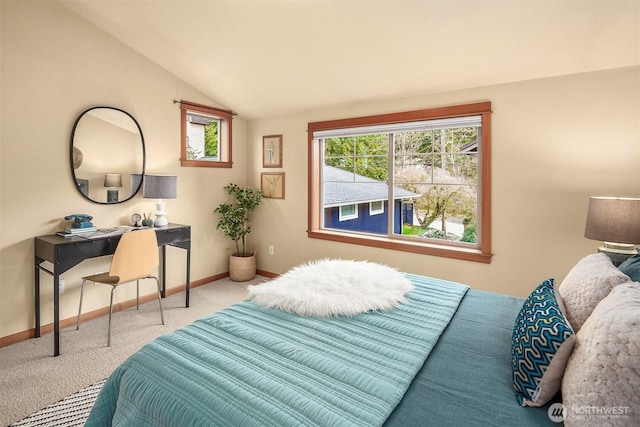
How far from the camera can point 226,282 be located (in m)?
4.29

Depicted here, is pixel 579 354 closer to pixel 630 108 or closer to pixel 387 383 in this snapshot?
pixel 387 383

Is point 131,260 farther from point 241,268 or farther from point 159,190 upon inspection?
point 241,268

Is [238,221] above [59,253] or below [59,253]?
above

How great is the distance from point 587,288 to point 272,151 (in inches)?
144

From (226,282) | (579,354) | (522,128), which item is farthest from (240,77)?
(579,354)

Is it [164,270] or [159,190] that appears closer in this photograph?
[159,190]

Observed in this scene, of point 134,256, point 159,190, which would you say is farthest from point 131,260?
point 159,190

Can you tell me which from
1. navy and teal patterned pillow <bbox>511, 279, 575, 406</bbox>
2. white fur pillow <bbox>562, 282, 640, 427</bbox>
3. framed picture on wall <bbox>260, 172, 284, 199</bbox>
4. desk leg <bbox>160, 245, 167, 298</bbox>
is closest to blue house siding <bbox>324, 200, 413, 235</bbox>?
framed picture on wall <bbox>260, 172, 284, 199</bbox>

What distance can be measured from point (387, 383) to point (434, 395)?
0.49 ft

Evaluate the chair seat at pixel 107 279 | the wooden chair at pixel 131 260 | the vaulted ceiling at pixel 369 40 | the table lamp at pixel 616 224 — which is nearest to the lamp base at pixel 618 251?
the table lamp at pixel 616 224

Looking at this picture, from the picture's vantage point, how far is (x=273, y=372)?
1172 mm

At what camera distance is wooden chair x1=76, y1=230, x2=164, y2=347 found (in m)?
2.76

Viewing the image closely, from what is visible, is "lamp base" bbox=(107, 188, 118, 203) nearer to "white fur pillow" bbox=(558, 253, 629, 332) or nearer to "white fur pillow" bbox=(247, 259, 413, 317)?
"white fur pillow" bbox=(247, 259, 413, 317)

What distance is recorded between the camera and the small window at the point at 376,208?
3769mm
